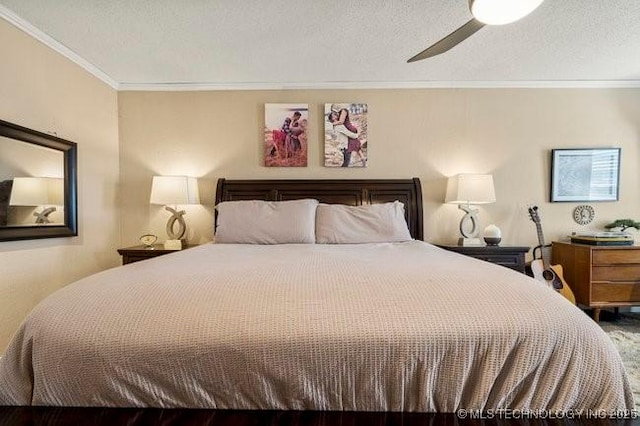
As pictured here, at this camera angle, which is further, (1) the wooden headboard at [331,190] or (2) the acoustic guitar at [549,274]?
(1) the wooden headboard at [331,190]

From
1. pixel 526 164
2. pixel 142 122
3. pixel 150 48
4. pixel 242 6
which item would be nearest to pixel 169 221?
pixel 142 122

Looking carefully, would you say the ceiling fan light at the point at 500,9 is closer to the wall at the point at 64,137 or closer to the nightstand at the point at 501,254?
the nightstand at the point at 501,254

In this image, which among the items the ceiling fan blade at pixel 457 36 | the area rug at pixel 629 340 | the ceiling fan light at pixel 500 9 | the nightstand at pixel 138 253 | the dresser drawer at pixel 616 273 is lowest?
the area rug at pixel 629 340

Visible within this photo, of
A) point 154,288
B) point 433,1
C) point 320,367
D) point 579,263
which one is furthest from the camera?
point 579,263

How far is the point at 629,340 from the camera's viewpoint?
242 cm

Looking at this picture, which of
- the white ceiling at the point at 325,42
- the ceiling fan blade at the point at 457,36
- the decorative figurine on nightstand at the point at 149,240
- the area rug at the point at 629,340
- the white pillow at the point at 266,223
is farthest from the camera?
the decorative figurine on nightstand at the point at 149,240

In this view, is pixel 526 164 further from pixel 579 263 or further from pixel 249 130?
pixel 249 130

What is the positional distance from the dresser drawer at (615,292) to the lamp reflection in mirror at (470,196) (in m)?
1.02

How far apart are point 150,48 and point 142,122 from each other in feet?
3.04

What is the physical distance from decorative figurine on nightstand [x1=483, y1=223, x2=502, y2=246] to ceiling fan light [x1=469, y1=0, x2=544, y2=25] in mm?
1849

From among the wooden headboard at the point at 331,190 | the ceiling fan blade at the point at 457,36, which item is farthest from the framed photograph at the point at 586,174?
the ceiling fan blade at the point at 457,36

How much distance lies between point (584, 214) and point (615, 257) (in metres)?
0.58

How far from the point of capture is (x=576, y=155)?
3092mm

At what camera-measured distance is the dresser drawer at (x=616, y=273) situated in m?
2.67
